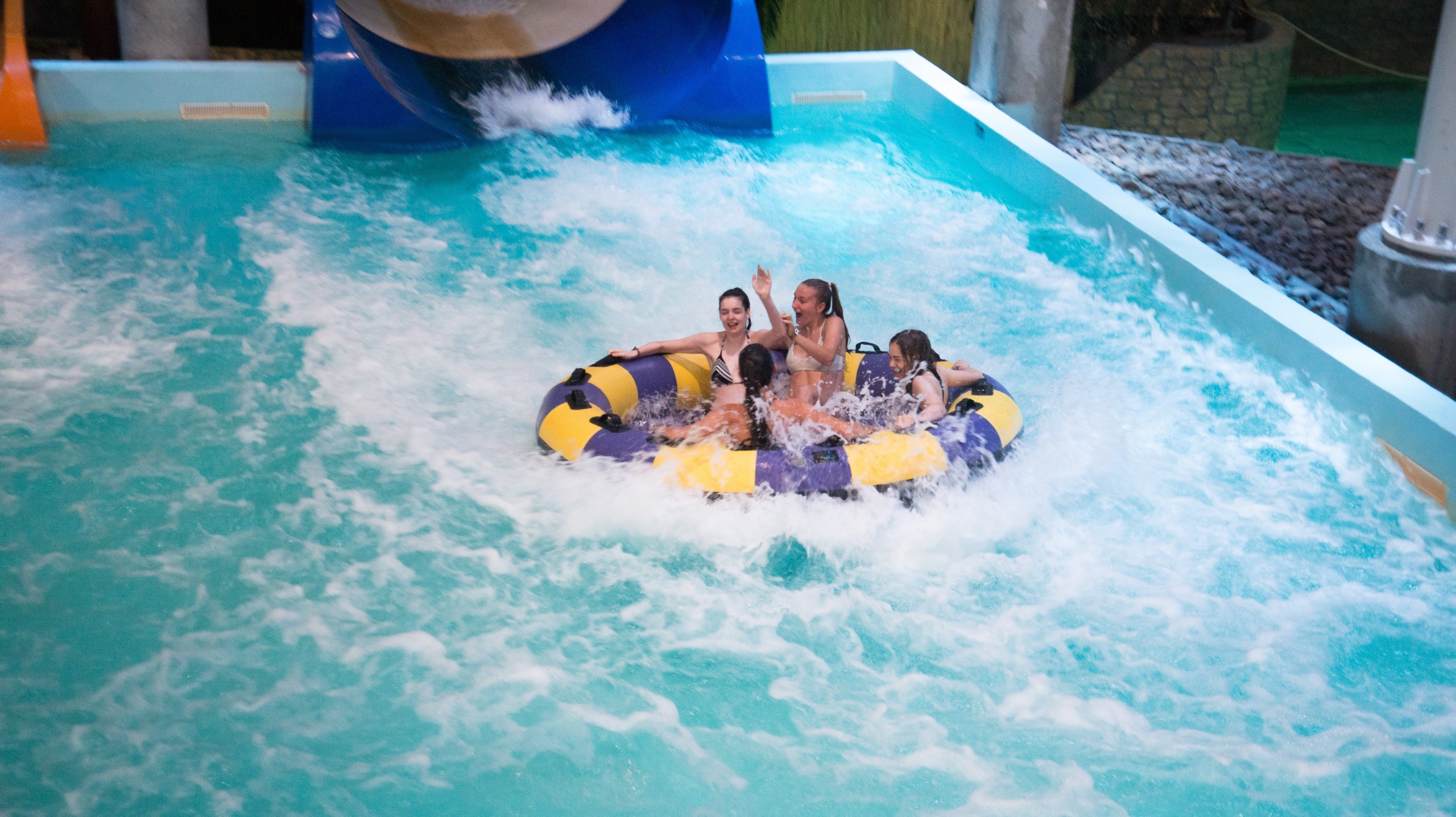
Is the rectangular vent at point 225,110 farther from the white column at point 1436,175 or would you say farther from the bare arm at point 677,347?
the white column at point 1436,175

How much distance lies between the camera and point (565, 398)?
335 cm

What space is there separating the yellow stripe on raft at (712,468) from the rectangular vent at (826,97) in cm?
442

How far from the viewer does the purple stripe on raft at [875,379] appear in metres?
3.59

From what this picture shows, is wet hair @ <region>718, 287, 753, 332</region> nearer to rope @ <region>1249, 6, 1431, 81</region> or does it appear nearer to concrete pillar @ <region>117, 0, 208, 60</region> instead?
concrete pillar @ <region>117, 0, 208, 60</region>

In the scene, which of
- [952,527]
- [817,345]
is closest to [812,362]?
[817,345]

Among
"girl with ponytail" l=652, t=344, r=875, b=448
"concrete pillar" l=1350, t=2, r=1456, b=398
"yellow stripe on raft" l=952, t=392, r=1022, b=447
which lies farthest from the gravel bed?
"girl with ponytail" l=652, t=344, r=875, b=448

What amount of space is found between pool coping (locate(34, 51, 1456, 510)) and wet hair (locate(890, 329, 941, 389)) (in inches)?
51.2

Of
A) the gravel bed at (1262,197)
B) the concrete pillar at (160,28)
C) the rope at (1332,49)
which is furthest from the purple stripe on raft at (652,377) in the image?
the rope at (1332,49)

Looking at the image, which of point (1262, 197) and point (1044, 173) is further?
point (1262, 197)

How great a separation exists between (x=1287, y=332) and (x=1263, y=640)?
1.43 meters

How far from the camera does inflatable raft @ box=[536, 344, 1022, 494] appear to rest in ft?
9.88

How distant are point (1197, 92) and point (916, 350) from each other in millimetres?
6994

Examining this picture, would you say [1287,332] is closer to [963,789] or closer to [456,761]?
[963,789]

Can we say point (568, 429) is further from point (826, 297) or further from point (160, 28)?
point (160, 28)
